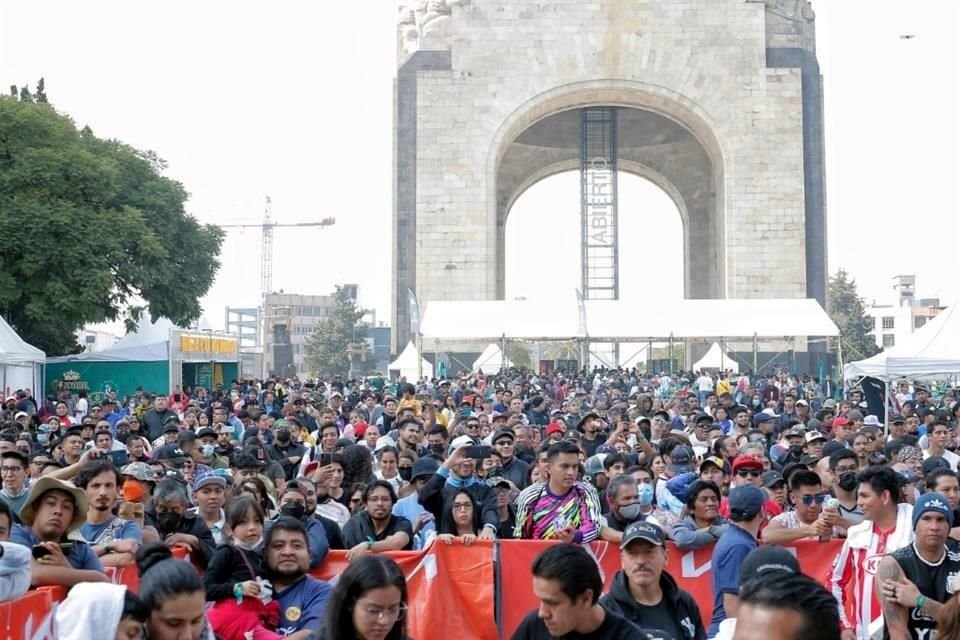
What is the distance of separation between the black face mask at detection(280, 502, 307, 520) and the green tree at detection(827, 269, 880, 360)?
2547 inches

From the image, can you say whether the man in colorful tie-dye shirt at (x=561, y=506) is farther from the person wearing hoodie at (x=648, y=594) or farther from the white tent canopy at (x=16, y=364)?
the white tent canopy at (x=16, y=364)

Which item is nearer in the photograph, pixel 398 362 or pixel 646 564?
pixel 646 564

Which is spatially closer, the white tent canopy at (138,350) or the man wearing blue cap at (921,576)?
the man wearing blue cap at (921,576)

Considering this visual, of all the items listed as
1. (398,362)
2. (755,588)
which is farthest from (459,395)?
(755,588)

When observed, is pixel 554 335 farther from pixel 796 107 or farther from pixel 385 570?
pixel 385 570

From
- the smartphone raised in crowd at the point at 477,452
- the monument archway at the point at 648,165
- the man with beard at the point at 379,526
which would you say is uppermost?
the monument archway at the point at 648,165

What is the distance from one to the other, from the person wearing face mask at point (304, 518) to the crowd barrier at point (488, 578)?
489mm

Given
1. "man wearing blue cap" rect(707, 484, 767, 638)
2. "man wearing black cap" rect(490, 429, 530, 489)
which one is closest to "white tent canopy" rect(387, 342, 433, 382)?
"man wearing black cap" rect(490, 429, 530, 489)

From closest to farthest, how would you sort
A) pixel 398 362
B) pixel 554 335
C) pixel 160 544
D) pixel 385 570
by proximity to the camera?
pixel 385 570 → pixel 160 544 → pixel 554 335 → pixel 398 362

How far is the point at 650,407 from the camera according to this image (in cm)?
1852

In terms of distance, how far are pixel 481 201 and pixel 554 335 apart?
11.5 m

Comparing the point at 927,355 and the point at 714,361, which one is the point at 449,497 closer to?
the point at 927,355

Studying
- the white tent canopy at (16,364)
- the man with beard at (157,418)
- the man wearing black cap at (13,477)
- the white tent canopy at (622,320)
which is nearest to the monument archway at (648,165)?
the white tent canopy at (622,320)

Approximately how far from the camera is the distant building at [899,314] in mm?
111562
